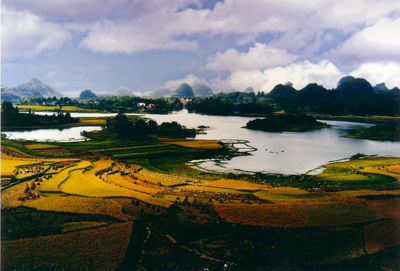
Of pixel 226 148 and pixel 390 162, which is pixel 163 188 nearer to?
pixel 226 148

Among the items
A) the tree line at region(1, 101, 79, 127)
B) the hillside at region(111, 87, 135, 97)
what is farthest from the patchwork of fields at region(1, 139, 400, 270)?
the hillside at region(111, 87, 135, 97)

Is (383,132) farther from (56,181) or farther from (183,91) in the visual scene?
(56,181)

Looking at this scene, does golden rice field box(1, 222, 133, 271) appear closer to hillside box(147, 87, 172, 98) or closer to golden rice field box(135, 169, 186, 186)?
golden rice field box(135, 169, 186, 186)

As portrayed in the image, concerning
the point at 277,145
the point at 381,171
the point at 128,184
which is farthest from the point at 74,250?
the point at 381,171

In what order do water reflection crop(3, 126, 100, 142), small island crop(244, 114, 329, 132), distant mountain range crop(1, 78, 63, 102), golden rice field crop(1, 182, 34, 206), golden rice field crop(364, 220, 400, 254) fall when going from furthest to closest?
small island crop(244, 114, 329, 132) → distant mountain range crop(1, 78, 63, 102) → water reflection crop(3, 126, 100, 142) → golden rice field crop(1, 182, 34, 206) → golden rice field crop(364, 220, 400, 254)

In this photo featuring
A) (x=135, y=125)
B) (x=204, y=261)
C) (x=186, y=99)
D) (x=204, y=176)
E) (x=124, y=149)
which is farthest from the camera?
(x=186, y=99)

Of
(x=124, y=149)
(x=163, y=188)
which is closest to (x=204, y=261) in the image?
(x=163, y=188)

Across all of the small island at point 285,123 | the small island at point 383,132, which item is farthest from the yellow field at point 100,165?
the small island at point 383,132
